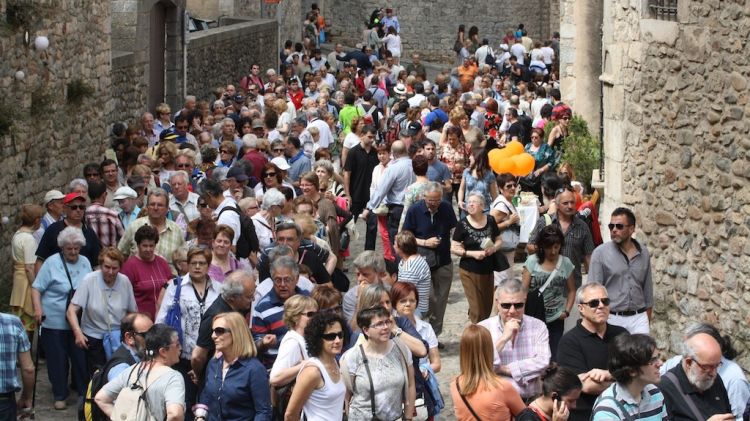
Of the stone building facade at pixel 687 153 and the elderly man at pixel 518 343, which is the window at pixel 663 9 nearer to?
the stone building facade at pixel 687 153

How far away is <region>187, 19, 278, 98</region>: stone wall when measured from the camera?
2702 centimetres

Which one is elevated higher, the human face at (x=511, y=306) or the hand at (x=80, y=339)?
the human face at (x=511, y=306)

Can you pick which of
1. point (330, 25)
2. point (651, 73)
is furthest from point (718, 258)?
point (330, 25)

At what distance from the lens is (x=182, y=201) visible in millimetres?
13688

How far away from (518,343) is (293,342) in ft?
4.60

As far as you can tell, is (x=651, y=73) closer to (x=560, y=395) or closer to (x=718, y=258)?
(x=718, y=258)

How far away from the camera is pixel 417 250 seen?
12.8m

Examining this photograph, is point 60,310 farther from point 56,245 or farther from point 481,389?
point 481,389

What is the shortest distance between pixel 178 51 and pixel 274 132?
6402mm

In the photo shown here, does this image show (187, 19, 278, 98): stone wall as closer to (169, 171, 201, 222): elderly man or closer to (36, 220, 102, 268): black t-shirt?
(169, 171, 201, 222): elderly man

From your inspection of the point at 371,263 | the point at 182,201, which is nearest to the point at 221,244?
the point at 371,263

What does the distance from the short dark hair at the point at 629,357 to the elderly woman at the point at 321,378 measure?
1.57m

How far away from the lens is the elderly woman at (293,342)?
30.3 feet

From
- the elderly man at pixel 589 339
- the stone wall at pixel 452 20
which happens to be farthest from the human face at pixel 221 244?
the stone wall at pixel 452 20
